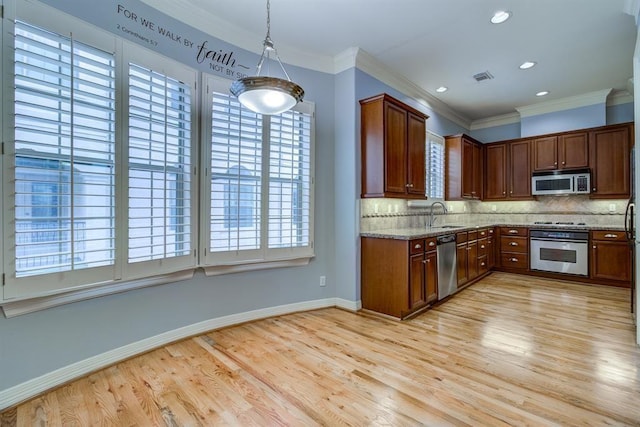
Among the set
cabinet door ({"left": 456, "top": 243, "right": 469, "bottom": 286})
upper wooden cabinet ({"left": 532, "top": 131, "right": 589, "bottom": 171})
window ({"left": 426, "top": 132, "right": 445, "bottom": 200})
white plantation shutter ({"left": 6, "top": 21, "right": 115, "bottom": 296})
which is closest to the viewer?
white plantation shutter ({"left": 6, "top": 21, "right": 115, "bottom": 296})

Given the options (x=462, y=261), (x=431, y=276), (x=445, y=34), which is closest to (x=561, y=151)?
(x=462, y=261)

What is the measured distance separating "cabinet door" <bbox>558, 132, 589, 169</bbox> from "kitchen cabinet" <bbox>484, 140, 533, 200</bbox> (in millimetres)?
494

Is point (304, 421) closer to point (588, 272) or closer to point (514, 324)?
point (514, 324)

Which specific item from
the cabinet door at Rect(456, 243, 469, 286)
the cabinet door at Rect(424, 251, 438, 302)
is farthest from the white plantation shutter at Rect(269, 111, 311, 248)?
the cabinet door at Rect(456, 243, 469, 286)

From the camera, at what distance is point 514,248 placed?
221 inches

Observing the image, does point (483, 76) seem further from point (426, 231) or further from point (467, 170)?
point (426, 231)

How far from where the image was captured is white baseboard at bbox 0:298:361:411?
197 centimetres

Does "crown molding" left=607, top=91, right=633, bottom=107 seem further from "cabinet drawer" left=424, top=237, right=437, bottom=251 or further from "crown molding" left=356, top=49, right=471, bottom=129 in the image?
"cabinet drawer" left=424, top=237, right=437, bottom=251

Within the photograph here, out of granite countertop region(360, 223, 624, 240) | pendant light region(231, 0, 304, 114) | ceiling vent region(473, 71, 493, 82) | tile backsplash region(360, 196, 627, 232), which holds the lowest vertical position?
granite countertop region(360, 223, 624, 240)

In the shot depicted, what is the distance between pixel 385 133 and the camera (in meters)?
3.59

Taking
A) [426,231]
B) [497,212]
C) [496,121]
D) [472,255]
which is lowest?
[472,255]

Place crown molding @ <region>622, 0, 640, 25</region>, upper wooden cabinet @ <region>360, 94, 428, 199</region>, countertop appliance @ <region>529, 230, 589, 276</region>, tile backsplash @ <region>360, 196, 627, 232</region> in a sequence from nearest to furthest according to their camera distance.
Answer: crown molding @ <region>622, 0, 640, 25</region>
upper wooden cabinet @ <region>360, 94, 428, 199</region>
tile backsplash @ <region>360, 196, 627, 232</region>
countertop appliance @ <region>529, 230, 589, 276</region>

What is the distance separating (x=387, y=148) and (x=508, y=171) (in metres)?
3.76

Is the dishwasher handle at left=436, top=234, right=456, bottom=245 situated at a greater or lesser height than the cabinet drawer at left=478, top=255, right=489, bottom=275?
greater
